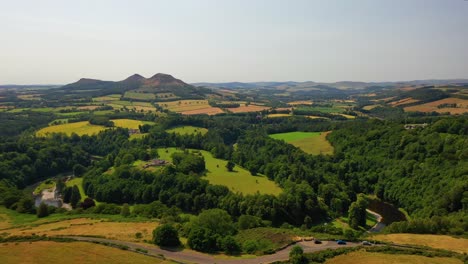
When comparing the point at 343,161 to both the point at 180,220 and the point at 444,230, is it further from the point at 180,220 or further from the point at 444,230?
the point at 180,220

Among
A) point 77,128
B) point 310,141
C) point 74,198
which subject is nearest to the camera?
point 74,198

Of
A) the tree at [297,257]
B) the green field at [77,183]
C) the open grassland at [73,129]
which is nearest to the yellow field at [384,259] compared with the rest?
the tree at [297,257]

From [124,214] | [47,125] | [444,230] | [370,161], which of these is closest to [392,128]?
[370,161]

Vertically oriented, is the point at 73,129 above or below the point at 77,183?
above

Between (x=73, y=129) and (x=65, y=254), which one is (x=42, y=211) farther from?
(x=73, y=129)

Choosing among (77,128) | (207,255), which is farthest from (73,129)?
(207,255)
